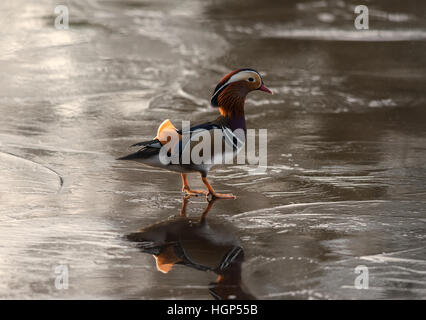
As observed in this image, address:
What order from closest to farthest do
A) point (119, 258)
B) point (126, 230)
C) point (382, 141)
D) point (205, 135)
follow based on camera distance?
point (119, 258)
point (126, 230)
point (205, 135)
point (382, 141)

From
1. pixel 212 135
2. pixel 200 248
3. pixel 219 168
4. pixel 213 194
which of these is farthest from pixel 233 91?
pixel 200 248

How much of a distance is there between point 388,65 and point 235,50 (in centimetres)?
230

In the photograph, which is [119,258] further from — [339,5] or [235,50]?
[339,5]

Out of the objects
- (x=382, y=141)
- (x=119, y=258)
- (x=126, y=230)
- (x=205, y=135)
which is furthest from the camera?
(x=382, y=141)

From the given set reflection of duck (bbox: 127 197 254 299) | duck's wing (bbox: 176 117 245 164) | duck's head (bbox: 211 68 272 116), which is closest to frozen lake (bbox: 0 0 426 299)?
reflection of duck (bbox: 127 197 254 299)

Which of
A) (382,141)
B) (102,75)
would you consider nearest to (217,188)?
(382,141)

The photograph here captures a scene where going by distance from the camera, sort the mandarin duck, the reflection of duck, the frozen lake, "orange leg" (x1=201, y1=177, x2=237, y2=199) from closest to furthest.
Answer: the reflection of duck → the frozen lake → the mandarin duck → "orange leg" (x1=201, y1=177, x2=237, y2=199)

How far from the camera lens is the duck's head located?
22.4 feet

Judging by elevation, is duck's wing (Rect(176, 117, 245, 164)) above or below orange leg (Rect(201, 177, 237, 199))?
above

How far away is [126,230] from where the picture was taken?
5.95m

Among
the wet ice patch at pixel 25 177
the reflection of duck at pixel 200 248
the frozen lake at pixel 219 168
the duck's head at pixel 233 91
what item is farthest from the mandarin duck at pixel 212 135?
the wet ice patch at pixel 25 177

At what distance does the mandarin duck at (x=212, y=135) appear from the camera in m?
6.40

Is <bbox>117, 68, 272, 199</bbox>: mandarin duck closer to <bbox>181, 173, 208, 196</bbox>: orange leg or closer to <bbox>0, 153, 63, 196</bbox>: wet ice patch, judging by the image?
<bbox>181, 173, 208, 196</bbox>: orange leg

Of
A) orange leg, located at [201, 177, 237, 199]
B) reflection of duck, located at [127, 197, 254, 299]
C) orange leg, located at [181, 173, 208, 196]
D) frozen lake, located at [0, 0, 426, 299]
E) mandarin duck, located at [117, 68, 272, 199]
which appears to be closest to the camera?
reflection of duck, located at [127, 197, 254, 299]
